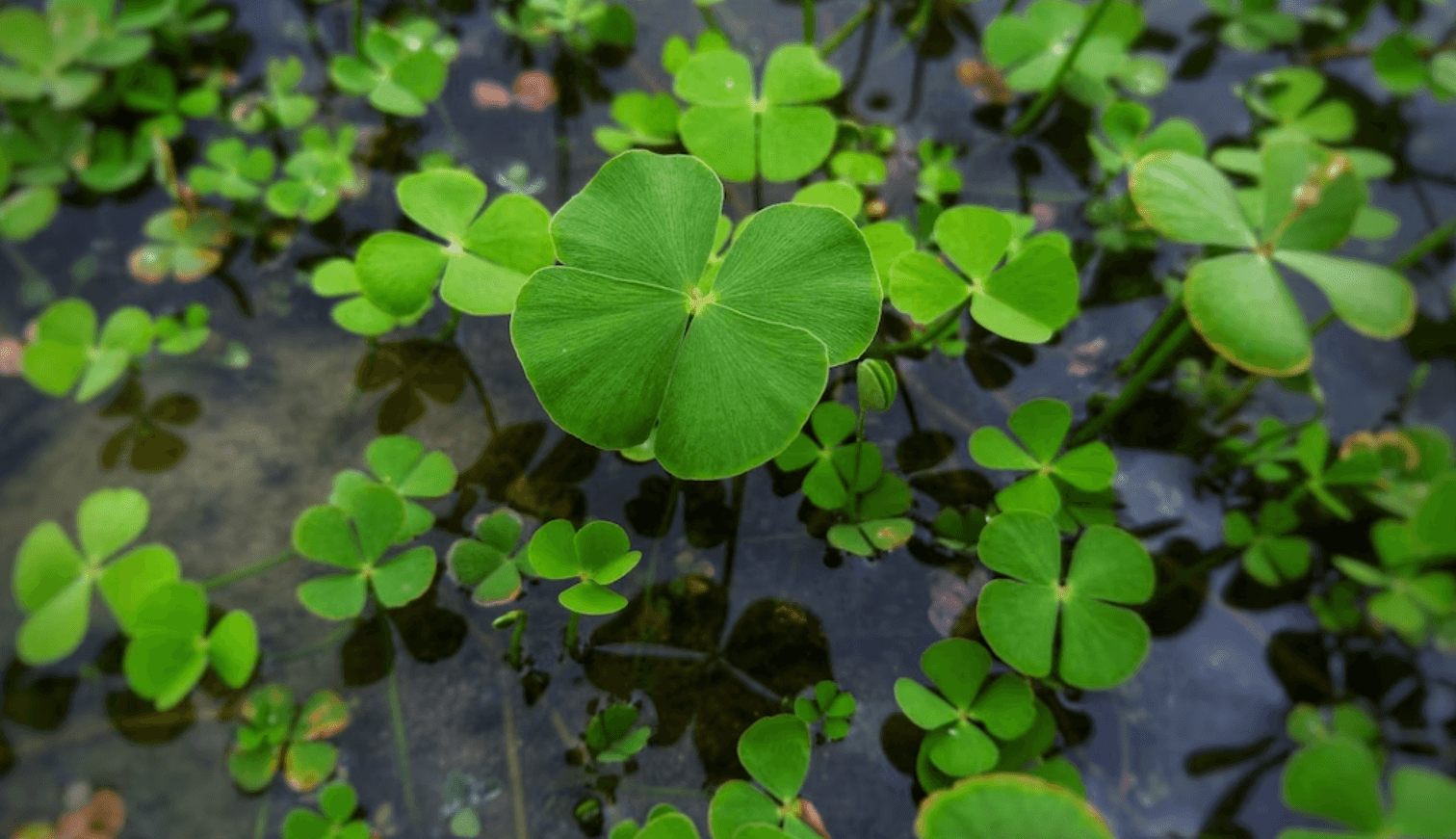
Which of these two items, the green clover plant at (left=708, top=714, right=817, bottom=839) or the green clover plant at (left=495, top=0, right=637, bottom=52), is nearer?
the green clover plant at (left=708, top=714, right=817, bottom=839)

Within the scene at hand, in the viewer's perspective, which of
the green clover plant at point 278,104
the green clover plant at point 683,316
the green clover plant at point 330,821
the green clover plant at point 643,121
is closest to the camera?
the green clover plant at point 683,316

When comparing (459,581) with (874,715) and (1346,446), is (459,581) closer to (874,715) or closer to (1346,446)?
(874,715)

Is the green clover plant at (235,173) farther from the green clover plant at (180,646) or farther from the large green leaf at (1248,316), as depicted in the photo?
the large green leaf at (1248,316)

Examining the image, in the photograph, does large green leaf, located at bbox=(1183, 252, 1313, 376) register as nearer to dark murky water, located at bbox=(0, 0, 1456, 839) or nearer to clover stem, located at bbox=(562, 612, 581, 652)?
dark murky water, located at bbox=(0, 0, 1456, 839)

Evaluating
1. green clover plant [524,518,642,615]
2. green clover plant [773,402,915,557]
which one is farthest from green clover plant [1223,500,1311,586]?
green clover plant [524,518,642,615]

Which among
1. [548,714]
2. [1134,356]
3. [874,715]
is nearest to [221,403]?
[548,714]

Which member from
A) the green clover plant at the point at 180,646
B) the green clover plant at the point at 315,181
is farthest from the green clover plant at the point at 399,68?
the green clover plant at the point at 180,646

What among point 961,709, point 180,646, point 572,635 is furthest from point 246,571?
point 961,709

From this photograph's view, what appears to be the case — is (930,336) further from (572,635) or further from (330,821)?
(330,821)
